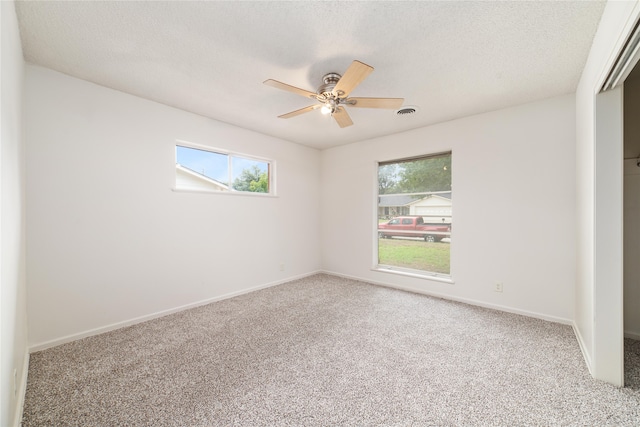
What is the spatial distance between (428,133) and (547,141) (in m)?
1.35

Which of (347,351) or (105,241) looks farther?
(105,241)

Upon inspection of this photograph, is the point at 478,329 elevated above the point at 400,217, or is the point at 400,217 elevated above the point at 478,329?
the point at 400,217

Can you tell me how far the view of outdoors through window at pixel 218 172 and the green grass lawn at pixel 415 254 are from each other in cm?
229

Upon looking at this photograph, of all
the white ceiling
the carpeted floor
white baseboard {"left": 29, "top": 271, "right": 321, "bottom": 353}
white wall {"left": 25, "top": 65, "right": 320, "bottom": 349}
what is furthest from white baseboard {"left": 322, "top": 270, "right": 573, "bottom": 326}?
the white ceiling

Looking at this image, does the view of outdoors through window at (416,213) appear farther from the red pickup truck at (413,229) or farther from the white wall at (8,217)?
the white wall at (8,217)

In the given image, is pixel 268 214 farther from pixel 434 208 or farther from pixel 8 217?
pixel 8 217

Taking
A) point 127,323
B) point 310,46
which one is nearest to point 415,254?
point 310,46

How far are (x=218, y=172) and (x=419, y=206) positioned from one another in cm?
306

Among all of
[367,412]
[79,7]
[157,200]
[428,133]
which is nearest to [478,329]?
[367,412]

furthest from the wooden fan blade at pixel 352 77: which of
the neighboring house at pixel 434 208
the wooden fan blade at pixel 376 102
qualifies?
A: the neighboring house at pixel 434 208

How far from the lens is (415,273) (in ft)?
13.1

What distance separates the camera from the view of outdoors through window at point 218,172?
3270 mm

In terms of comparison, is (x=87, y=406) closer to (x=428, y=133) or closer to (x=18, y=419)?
(x=18, y=419)

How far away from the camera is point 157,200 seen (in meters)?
2.95
